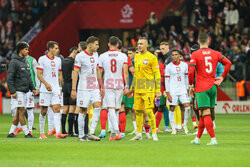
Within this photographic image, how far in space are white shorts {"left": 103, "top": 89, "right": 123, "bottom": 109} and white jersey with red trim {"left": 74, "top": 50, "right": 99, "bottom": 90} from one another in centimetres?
42

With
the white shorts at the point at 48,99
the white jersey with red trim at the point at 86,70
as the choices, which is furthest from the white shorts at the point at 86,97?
the white shorts at the point at 48,99

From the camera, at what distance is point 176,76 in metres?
18.0

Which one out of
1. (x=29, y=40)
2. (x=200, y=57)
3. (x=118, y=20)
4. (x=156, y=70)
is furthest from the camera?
(x=118, y=20)

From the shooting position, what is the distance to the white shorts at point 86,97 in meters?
14.4

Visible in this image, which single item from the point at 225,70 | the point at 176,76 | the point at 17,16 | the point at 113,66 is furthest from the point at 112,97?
the point at 17,16

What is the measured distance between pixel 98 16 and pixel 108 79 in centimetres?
2464

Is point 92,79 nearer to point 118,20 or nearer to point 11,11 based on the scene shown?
point 118,20

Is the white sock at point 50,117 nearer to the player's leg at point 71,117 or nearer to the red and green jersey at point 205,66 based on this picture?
the player's leg at point 71,117

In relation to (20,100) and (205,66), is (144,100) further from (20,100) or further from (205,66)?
(20,100)

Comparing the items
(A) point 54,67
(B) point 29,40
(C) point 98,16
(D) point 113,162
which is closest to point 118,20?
(C) point 98,16

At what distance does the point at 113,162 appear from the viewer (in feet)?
33.8

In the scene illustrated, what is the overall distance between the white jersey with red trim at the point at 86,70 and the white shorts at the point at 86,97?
0.32 feet

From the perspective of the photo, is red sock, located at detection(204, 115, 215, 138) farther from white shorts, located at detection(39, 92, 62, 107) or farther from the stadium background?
the stadium background

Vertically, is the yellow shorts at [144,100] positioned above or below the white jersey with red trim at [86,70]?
below
